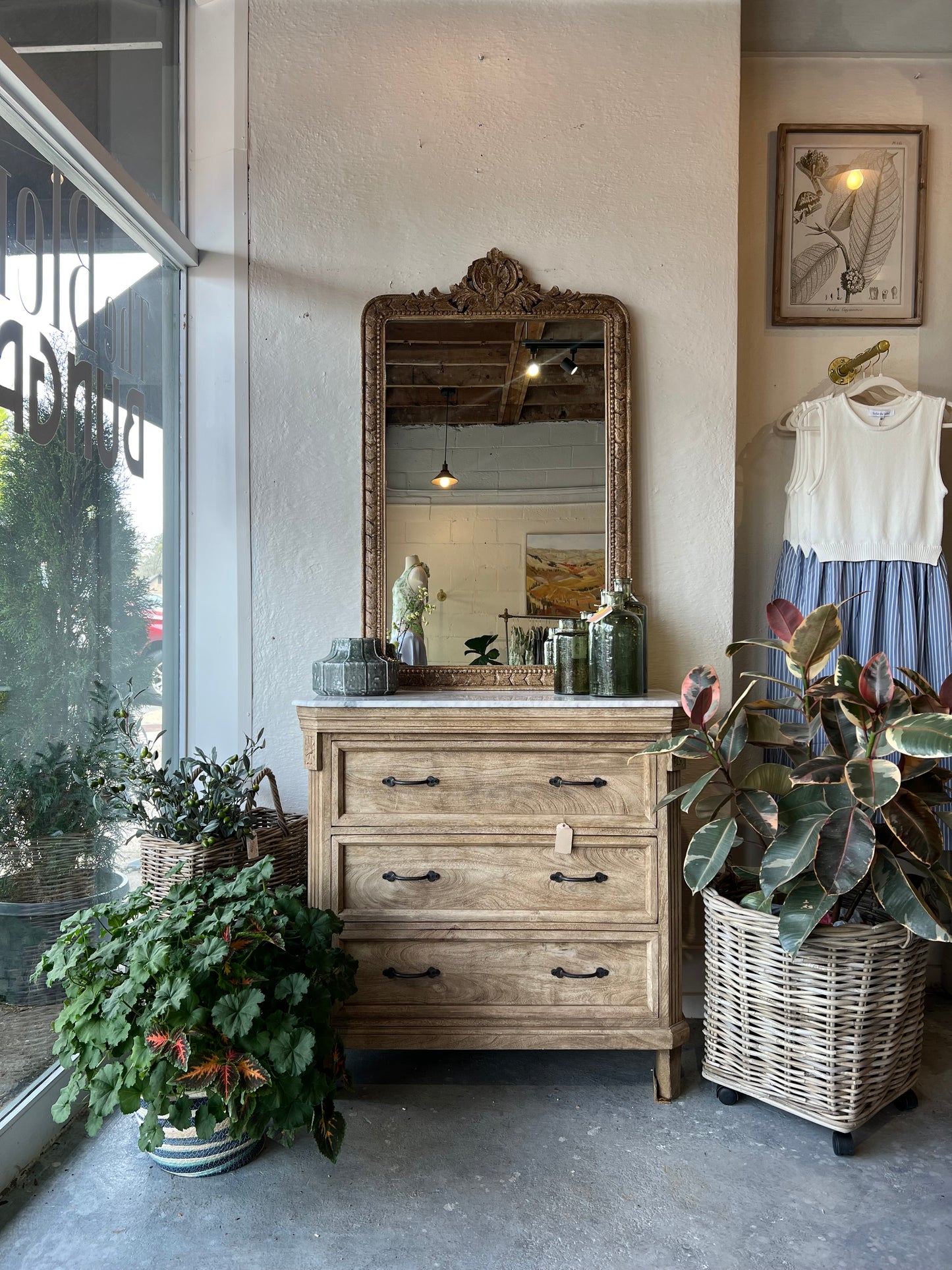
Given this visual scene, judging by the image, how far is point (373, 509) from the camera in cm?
253

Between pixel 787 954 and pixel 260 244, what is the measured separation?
7.75 ft

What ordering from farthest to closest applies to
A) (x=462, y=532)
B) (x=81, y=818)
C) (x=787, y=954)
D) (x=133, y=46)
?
(x=462, y=532), (x=133, y=46), (x=81, y=818), (x=787, y=954)

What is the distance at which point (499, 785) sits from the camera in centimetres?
209

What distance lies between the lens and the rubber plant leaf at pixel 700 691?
6.56 ft

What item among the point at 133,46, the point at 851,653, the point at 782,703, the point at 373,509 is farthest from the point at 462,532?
the point at 133,46

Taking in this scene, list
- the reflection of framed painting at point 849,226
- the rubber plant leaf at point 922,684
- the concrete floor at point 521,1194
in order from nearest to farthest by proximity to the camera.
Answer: the concrete floor at point 521,1194 < the rubber plant leaf at point 922,684 < the reflection of framed painting at point 849,226

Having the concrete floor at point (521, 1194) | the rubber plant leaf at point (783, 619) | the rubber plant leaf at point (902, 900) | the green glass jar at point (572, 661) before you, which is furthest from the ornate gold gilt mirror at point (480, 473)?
the concrete floor at point (521, 1194)

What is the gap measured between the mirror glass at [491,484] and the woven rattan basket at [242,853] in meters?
0.57

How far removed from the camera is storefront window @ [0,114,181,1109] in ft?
5.87

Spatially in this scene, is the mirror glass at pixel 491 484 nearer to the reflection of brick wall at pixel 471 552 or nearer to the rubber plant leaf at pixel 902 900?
the reflection of brick wall at pixel 471 552

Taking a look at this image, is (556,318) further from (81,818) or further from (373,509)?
Answer: (81,818)

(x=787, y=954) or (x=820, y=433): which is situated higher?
(x=820, y=433)

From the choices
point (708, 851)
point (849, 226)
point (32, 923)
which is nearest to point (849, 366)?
point (849, 226)

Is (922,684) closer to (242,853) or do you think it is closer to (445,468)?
(445,468)
